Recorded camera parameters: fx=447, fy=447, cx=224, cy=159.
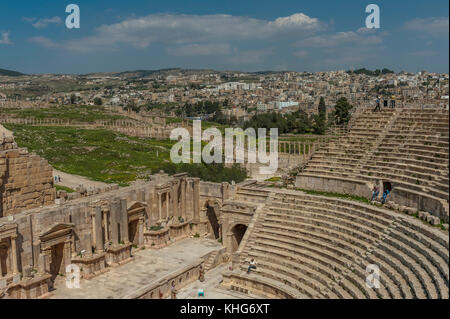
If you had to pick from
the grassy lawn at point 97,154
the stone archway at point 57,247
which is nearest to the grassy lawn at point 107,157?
the grassy lawn at point 97,154

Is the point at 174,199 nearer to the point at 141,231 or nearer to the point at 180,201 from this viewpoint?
the point at 180,201

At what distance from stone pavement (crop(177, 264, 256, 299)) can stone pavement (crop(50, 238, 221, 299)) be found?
1.28 metres

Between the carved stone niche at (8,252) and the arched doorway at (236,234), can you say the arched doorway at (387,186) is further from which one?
the carved stone niche at (8,252)

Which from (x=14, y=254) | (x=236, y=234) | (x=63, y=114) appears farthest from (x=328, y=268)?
(x=63, y=114)

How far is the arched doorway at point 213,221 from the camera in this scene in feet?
99.0

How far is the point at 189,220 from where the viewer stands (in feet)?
97.1

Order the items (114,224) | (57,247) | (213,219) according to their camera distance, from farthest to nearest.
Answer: (213,219) < (114,224) < (57,247)

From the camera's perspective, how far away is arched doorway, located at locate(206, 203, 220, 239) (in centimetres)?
3018

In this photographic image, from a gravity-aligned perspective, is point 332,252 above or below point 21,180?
below

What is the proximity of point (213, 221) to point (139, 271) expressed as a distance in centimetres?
844

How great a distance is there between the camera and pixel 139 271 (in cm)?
2292

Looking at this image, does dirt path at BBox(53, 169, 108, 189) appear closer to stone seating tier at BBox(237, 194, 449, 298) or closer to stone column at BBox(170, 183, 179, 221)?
stone column at BBox(170, 183, 179, 221)

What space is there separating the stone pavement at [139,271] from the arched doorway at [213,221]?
1.81 metres

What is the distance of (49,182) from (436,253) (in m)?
18.5
